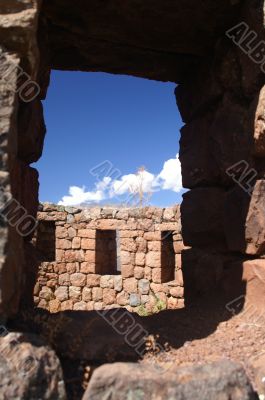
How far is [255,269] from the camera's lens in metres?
2.87

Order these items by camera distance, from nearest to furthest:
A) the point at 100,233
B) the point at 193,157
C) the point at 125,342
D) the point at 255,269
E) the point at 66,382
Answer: the point at 66,382, the point at 125,342, the point at 255,269, the point at 193,157, the point at 100,233

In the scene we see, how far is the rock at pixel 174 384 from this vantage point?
1668 mm

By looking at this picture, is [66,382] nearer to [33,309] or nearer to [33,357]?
[33,357]

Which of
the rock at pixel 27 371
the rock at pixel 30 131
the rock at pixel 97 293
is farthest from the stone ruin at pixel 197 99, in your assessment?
the rock at pixel 97 293

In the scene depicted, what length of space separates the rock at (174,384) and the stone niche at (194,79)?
76 cm

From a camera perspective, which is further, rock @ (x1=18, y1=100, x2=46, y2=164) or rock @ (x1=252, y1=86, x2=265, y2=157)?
rock @ (x1=252, y1=86, x2=265, y2=157)

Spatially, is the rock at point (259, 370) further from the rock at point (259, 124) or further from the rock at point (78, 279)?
the rock at point (78, 279)

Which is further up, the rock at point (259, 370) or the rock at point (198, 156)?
the rock at point (198, 156)

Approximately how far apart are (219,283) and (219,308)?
338mm

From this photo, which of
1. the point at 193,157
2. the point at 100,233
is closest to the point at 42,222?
the point at 100,233

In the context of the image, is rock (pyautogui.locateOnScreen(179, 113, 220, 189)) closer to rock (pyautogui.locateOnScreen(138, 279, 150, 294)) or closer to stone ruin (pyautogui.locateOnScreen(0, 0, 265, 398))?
stone ruin (pyautogui.locateOnScreen(0, 0, 265, 398))

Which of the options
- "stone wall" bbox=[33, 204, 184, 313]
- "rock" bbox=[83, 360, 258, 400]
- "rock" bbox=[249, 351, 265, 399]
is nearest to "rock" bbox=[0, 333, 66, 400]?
"rock" bbox=[83, 360, 258, 400]

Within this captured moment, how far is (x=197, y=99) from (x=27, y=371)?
2660mm

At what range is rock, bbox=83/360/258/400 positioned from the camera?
167cm
